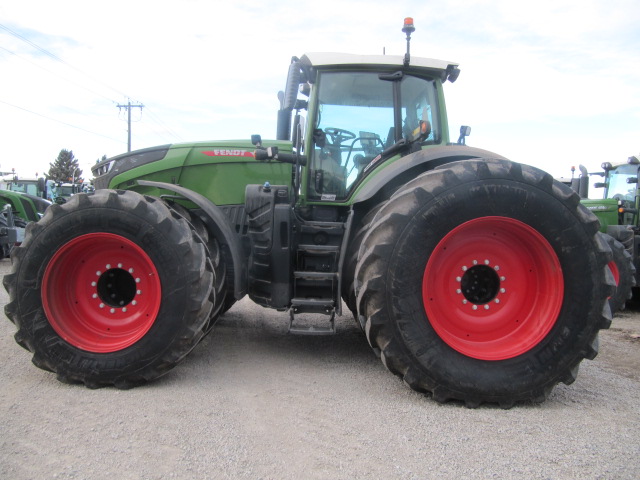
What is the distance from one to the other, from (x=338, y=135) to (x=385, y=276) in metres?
1.62

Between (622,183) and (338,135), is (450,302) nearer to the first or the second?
(338,135)

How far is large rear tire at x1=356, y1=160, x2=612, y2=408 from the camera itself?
3080 mm

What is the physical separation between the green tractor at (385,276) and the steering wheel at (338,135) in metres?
0.43

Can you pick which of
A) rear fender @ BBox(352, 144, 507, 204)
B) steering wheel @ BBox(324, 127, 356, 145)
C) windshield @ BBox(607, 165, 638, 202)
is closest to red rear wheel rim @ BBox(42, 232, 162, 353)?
rear fender @ BBox(352, 144, 507, 204)

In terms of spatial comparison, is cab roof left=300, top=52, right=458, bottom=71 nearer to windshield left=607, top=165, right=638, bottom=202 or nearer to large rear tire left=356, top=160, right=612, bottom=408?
large rear tire left=356, top=160, right=612, bottom=408

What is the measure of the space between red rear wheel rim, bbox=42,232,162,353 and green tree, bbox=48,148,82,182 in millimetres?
74475

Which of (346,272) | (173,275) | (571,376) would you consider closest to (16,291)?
(173,275)

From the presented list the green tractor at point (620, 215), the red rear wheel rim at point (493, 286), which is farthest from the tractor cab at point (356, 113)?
the green tractor at point (620, 215)

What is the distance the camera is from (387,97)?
167 inches

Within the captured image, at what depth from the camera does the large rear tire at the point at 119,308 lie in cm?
330

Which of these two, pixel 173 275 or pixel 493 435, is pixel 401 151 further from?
pixel 493 435

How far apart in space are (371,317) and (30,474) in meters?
1.91

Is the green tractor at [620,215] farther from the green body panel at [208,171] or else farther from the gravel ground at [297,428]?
the green body panel at [208,171]

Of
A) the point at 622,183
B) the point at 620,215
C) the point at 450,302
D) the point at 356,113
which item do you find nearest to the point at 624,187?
the point at 622,183
